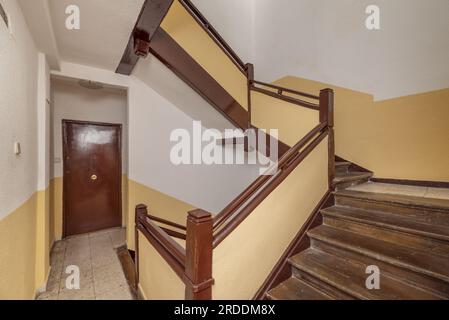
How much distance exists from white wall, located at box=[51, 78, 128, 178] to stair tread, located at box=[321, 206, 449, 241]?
12.2 feet

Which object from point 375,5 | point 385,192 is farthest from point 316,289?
point 375,5

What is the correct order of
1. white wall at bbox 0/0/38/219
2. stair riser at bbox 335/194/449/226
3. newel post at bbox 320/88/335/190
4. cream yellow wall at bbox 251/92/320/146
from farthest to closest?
cream yellow wall at bbox 251/92/320/146 < newel post at bbox 320/88/335/190 < stair riser at bbox 335/194/449/226 < white wall at bbox 0/0/38/219

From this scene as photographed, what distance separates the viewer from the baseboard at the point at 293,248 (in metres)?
1.57

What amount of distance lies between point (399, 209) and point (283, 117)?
1577mm

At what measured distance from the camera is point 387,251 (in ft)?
4.86

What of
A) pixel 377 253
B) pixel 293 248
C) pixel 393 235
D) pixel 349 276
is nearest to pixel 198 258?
pixel 293 248

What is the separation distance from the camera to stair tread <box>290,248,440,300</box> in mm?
1248

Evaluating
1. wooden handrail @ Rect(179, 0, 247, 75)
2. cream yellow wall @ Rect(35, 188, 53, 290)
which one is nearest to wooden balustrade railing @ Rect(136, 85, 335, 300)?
cream yellow wall @ Rect(35, 188, 53, 290)

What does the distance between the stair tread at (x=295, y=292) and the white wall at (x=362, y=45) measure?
2341 mm

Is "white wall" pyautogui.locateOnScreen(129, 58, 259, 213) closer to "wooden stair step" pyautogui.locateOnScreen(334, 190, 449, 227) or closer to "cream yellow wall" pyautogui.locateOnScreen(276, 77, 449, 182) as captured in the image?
"cream yellow wall" pyautogui.locateOnScreen(276, 77, 449, 182)

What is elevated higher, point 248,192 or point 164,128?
point 164,128

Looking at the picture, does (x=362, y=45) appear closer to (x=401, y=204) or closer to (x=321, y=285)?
(x=401, y=204)

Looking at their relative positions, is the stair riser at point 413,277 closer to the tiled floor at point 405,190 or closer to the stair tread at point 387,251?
the stair tread at point 387,251

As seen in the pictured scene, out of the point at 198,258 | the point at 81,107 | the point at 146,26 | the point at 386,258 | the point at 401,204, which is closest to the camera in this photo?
the point at 198,258
